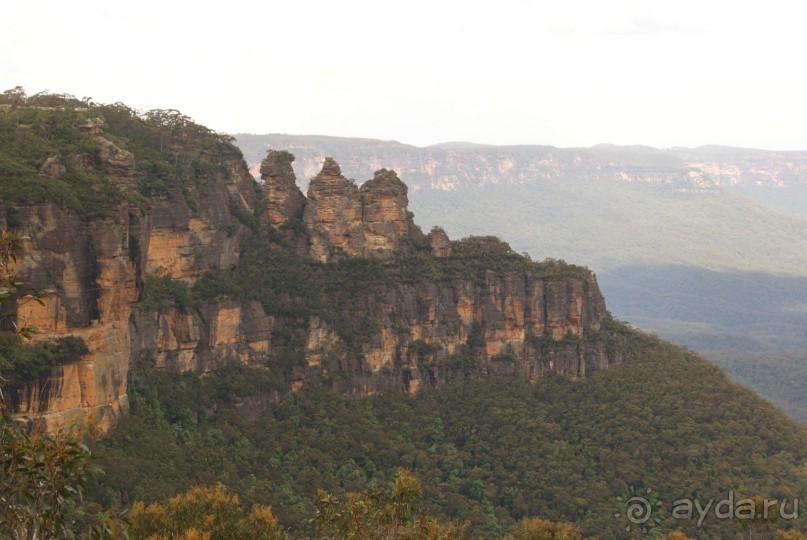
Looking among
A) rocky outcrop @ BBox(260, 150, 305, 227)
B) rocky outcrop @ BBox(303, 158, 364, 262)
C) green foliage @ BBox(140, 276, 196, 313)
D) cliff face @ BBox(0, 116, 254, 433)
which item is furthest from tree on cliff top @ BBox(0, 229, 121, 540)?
rocky outcrop @ BBox(303, 158, 364, 262)

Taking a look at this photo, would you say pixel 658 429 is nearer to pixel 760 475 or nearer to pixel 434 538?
pixel 760 475

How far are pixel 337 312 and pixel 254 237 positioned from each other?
19.5ft

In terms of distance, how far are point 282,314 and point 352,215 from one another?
7761 millimetres

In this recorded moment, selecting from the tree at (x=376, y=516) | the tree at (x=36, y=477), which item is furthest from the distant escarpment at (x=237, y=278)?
the tree at (x=36, y=477)

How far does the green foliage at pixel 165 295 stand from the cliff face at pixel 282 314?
185mm

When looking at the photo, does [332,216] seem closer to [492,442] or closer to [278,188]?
[278,188]

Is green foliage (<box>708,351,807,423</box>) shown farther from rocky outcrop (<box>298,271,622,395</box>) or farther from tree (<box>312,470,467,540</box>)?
tree (<box>312,470,467,540</box>)

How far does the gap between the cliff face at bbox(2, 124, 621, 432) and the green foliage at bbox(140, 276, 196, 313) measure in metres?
0.19

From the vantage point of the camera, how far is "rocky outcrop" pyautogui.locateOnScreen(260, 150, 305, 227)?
55.8 meters

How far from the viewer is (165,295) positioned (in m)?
46.6

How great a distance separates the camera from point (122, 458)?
1474 inches
